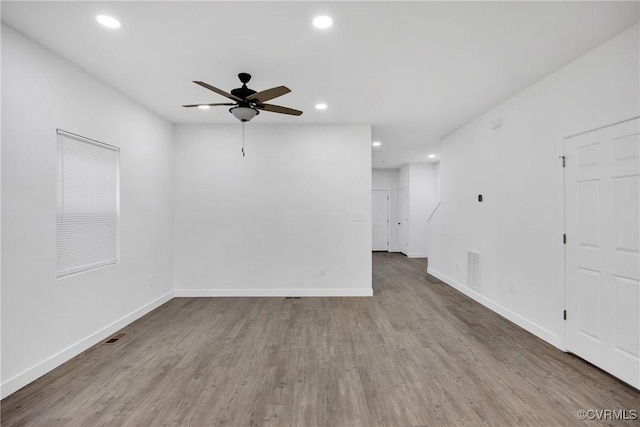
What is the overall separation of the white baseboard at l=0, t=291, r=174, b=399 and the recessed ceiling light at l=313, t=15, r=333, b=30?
3.54m

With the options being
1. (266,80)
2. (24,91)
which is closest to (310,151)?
(266,80)

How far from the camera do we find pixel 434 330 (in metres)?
3.52

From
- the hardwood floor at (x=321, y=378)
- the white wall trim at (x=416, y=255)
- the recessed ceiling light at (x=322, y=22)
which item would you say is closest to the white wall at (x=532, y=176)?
the hardwood floor at (x=321, y=378)

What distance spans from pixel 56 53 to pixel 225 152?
239cm

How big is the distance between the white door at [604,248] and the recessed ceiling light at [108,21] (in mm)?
4029

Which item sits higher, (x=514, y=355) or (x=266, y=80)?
(x=266, y=80)

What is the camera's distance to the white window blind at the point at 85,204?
2.85 metres

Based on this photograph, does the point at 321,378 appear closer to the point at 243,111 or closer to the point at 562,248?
the point at 243,111

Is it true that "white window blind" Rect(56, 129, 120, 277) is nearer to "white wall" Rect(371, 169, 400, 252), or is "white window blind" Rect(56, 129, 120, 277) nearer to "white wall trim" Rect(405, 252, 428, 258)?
"white wall trim" Rect(405, 252, 428, 258)

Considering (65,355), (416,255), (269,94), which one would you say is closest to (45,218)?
(65,355)

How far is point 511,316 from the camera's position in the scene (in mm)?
3760

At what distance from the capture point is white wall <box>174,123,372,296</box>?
16.2 ft

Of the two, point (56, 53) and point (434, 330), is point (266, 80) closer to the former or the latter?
point (56, 53)

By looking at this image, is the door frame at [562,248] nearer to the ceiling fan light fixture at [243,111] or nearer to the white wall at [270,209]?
the white wall at [270,209]
